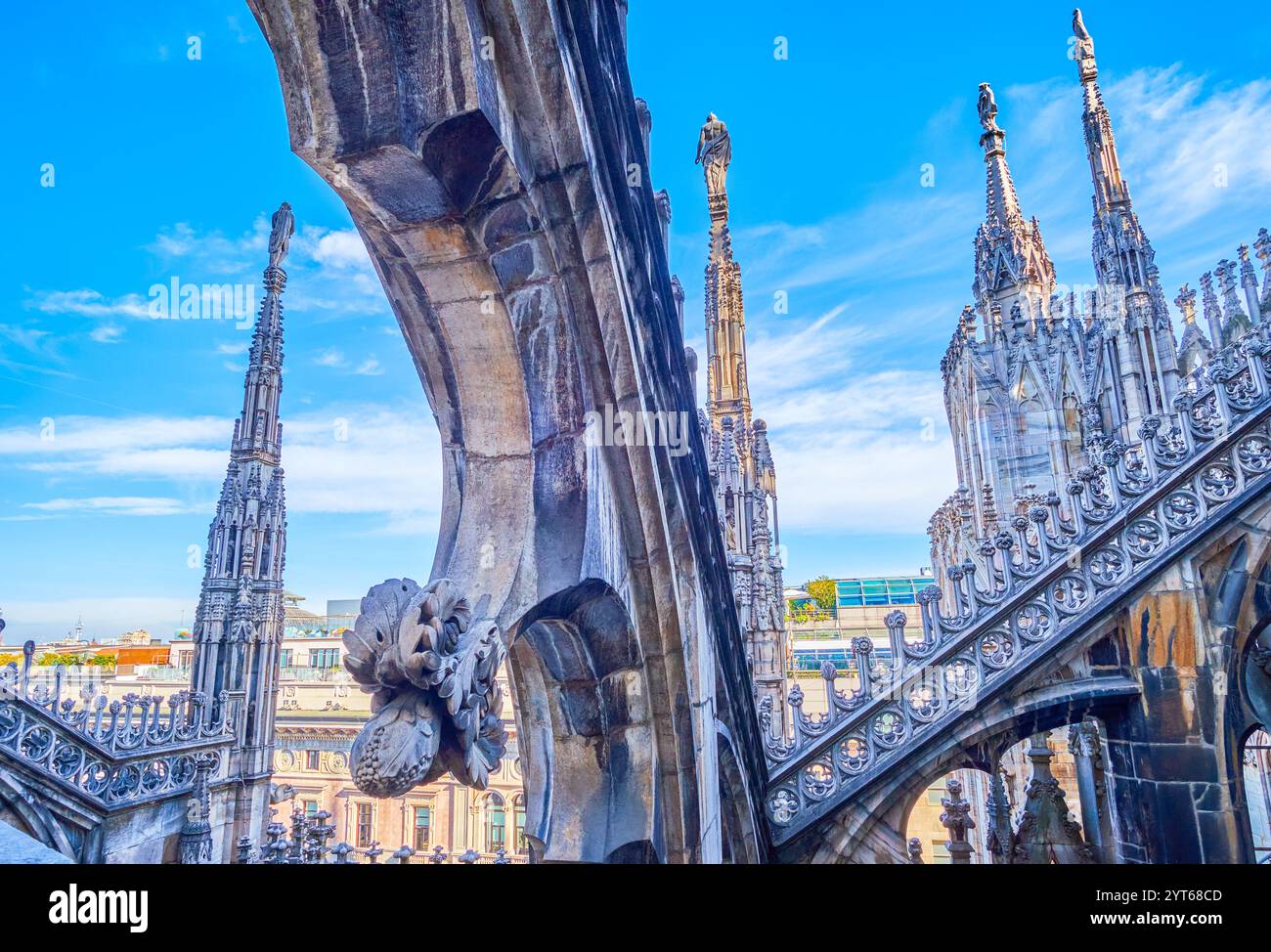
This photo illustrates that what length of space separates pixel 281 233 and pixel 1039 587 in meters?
19.7

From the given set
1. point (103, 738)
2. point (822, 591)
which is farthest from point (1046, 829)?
point (822, 591)

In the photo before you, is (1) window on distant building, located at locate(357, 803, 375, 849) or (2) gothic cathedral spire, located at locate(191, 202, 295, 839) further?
(1) window on distant building, located at locate(357, 803, 375, 849)

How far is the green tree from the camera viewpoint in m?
53.5

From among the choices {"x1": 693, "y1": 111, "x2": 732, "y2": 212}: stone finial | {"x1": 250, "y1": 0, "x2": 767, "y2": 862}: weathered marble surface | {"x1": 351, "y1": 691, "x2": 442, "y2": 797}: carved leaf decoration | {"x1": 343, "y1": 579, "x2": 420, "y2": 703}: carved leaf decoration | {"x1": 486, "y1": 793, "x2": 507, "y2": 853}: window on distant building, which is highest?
{"x1": 693, "y1": 111, "x2": 732, "y2": 212}: stone finial

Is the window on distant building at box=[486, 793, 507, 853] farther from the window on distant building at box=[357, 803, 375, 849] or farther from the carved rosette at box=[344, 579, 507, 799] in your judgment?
the carved rosette at box=[344, 579, 507, 799]

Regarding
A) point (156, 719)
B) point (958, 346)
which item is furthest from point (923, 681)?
point (958, 346)

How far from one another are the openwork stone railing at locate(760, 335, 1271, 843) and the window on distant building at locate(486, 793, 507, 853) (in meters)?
15.8

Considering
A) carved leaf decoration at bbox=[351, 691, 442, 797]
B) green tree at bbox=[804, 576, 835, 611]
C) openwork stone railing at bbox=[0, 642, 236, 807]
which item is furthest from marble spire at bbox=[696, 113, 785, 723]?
green tree at bbox=[804, 576, 835, 611]

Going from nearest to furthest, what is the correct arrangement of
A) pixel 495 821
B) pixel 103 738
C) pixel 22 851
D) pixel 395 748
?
pixel 22 851
pixel 395 748
pixel 103 738
pixel 495 821

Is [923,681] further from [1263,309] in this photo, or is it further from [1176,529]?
[1263,309]

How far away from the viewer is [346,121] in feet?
7.62

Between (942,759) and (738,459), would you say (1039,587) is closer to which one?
(942,759)

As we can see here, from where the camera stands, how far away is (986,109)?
942 inches
